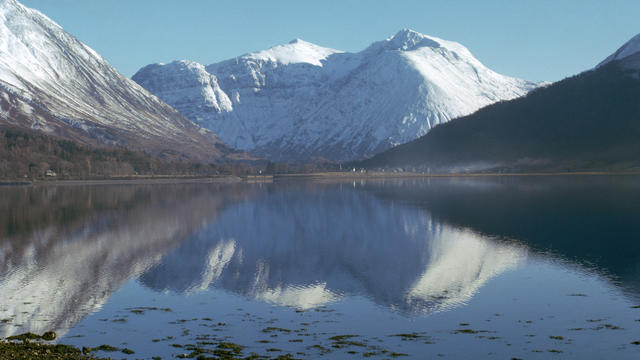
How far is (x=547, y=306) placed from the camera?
48.0m

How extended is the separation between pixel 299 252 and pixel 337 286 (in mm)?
22793

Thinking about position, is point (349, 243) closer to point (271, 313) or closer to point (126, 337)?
point (271, 313)

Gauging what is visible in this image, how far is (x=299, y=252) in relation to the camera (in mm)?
80812

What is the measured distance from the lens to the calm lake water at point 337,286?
39.7 meters

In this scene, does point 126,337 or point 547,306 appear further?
point 547,306

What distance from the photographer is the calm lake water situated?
39.7 m

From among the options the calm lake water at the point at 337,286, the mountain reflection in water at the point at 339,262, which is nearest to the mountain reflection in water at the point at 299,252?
the mountain reflection in water at the point at 339,262

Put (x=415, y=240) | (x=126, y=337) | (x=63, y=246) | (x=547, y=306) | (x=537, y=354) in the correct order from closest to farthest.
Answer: (x=537, y=354), (x=126, y=337), (x=547, y=306), (x=63, y=246), (x=415, y=240)

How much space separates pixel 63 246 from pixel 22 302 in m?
34.8

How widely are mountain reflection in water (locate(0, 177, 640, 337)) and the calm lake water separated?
287mm

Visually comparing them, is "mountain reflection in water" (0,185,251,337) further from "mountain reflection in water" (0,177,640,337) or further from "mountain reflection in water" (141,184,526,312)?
"mountain reflection in water" (141,184,526,312)

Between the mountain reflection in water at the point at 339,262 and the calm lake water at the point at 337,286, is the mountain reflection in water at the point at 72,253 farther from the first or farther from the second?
the mountain reflection in water at the point at 339,262

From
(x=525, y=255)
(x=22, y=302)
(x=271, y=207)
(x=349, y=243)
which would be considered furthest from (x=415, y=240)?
(x=271, y=207)

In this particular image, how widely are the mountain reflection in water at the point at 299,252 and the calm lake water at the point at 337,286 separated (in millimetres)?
287
